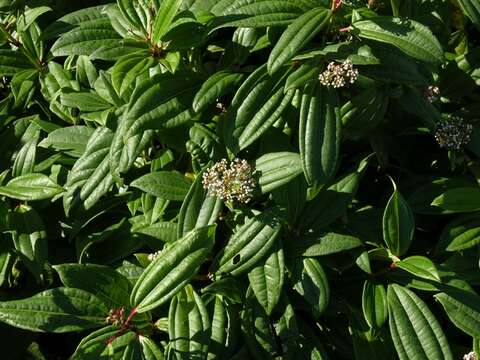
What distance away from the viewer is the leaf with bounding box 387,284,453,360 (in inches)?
85.9

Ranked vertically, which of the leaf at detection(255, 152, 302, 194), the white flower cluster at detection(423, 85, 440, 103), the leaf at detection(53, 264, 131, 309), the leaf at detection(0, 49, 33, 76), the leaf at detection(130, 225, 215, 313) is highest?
the white flower cluster at detection(423, 85, 440, 103)

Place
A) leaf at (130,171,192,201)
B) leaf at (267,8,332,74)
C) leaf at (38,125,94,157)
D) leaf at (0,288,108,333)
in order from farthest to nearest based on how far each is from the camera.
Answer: leaf at (38,125,94,157)
leaf at (130,171,192,201)
leaf at (0,288,108,333)
leaf at (267,8,332,74)

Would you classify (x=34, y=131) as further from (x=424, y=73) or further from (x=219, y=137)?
(x=424, y=73)

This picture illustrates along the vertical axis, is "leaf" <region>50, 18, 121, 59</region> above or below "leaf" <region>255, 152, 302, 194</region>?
above

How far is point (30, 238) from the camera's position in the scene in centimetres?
248

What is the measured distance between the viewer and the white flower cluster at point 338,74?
198 centimetres

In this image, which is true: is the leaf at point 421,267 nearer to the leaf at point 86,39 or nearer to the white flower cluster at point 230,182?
the white flower cluster at point 230,182

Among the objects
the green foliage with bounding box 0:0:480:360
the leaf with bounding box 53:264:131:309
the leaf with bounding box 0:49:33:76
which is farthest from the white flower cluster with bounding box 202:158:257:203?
the leaf with bounding box 0:49:33:76

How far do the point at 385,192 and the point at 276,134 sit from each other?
22.8 inches

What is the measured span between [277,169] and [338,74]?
33 cm

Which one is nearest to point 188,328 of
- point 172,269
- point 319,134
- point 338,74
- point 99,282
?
point 172,269

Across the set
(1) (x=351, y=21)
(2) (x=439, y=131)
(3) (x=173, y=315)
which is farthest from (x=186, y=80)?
(2) (x=439, y=131)

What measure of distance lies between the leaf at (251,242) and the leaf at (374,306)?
346mm

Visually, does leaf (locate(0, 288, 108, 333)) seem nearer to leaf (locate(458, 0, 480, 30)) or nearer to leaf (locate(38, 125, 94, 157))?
leaf (locate(38, 125, 94, 157))
